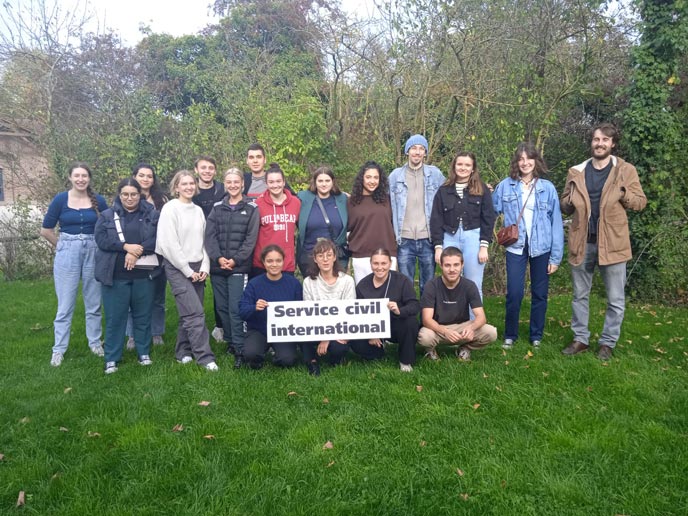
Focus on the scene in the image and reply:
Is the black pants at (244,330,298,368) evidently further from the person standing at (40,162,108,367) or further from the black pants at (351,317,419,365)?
the person standing at (40,162,108,367)

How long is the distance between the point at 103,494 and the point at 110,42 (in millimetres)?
16929

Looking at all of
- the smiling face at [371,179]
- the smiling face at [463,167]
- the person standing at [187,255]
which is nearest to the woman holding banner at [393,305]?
the smiling face at [371,179]

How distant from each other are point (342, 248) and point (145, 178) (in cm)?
226

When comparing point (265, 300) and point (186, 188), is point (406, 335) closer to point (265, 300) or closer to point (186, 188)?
point (265, 300)

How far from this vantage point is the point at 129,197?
516 cm

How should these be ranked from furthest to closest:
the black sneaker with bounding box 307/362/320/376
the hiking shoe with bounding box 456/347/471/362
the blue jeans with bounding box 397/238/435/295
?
the blue jeans with bounding box 397/238/435/295 < the hiking shoe with bounding box 456/347/471/362 < the black sneaker with bounding box 307/362/320/376

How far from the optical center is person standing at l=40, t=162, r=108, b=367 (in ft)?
18.0

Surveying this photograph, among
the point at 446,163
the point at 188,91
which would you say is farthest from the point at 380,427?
the point at 188,91

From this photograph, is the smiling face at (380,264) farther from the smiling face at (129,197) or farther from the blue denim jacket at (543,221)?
the smiling face at (129,197)

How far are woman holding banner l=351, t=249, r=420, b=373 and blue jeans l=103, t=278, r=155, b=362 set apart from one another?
2149 millimetres

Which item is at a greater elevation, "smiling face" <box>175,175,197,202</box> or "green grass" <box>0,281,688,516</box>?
"smiling face" <box>175,175,197,202</box>

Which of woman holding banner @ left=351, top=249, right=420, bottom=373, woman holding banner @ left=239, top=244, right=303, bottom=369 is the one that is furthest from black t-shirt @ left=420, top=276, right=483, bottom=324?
woman holding banner @ left=239, top=244, right=303, bottom=369

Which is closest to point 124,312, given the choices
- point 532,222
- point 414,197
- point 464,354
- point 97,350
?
point 97,350

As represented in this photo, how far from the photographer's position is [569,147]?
10.6 m
